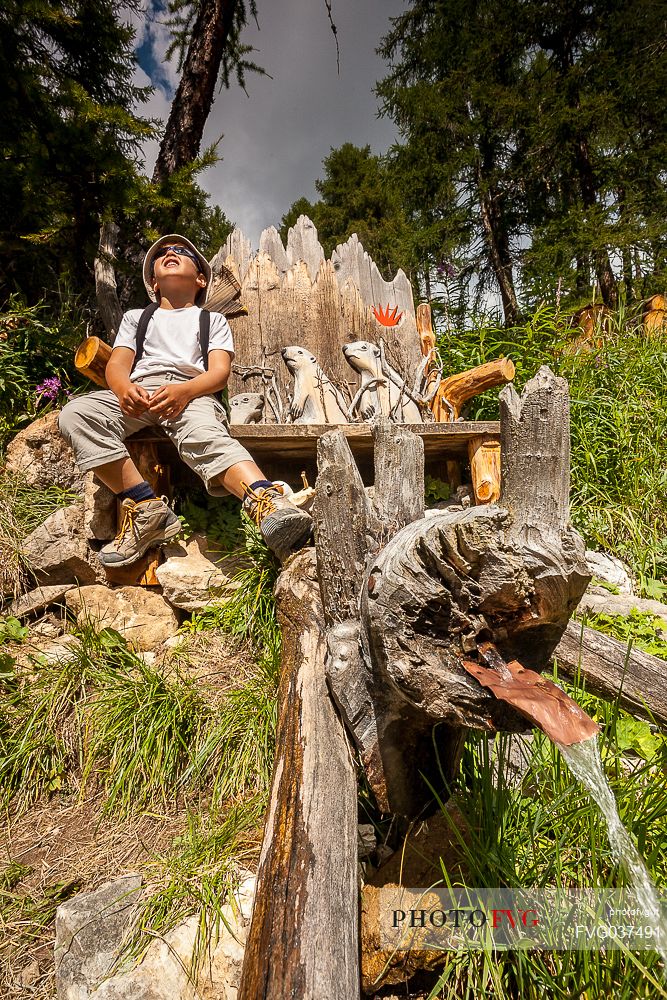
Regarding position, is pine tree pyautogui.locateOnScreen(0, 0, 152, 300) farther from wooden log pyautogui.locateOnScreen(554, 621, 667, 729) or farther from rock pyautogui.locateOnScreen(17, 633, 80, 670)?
wooden log pyautogui.locateOnScreen(554, 621, 667, 729)

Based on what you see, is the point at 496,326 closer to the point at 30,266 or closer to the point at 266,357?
the point at 266,357

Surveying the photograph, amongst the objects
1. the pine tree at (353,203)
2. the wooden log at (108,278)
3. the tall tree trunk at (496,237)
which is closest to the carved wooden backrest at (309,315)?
the wooden log at (108,278)

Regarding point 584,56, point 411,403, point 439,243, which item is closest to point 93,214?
point 411,403

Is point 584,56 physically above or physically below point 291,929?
above

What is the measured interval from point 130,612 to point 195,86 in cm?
485

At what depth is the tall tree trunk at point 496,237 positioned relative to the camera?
7.88 m

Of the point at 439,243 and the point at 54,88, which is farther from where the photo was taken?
the point at 439,243

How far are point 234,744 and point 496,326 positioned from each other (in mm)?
4412

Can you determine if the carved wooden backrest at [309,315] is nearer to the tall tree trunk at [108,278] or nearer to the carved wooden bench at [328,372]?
the carved wooden bench at [328,372]

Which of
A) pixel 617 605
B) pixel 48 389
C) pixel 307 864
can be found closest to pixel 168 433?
pixel 48 389

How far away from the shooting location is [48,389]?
352cm

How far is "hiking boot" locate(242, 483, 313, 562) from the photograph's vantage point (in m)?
2.22

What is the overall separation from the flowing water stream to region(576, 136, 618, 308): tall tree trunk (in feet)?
22.7

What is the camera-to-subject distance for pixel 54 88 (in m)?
3.65
